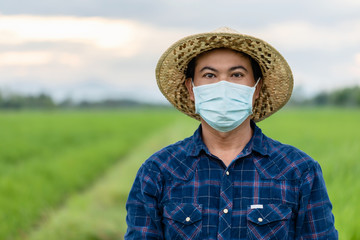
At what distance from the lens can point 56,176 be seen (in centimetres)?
959

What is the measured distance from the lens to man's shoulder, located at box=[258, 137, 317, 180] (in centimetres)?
203

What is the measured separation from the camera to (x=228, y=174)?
204 cm

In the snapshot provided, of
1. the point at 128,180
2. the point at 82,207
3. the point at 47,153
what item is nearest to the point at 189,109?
the point at 82,207

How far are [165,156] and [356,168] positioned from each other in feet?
16.4

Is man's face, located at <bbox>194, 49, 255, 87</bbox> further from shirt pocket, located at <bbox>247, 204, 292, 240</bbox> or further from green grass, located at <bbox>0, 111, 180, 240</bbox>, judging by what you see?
green grass, located at <bbox>0, 111, 180, 240</bbox>

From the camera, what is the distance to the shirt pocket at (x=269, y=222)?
6.51 feet

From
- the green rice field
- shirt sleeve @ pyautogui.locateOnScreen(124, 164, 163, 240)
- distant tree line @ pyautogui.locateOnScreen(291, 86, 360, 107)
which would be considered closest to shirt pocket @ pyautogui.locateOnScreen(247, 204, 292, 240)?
shirt sleeve @ pyautogui.locateOnScreen(124, 164, 163, 240)

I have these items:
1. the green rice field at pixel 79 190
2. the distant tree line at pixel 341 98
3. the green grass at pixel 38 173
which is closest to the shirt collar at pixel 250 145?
the green rice field at pixel 79 190

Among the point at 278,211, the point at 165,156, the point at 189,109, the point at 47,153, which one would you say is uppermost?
the point at 189,109

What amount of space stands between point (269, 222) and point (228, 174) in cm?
27

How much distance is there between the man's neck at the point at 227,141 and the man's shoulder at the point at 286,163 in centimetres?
13

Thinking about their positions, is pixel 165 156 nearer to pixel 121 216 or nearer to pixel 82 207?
pixel 121 216

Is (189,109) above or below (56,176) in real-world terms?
above

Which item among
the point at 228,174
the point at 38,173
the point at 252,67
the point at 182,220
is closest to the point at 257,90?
the point at 252,67
